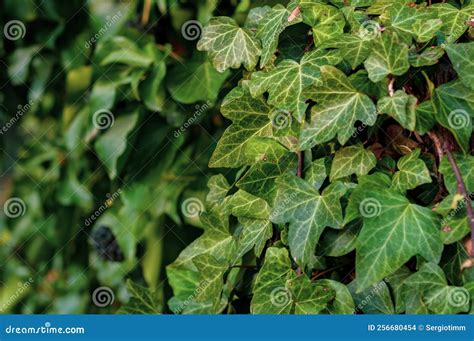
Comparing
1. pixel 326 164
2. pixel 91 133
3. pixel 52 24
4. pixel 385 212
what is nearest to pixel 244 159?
pixel 326 164

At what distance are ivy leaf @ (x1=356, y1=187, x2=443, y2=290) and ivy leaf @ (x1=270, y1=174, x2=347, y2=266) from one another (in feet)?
0.18

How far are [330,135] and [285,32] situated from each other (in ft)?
0.72

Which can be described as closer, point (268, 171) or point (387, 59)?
point (387, 59)

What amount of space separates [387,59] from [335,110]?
0.11m

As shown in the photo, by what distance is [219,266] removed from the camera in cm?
133

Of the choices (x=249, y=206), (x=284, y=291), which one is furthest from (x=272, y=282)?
(x=249, y=206)

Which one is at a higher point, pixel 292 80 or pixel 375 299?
pixel 292 80

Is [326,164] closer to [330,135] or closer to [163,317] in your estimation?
[330,135]

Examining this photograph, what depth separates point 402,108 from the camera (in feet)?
3.66

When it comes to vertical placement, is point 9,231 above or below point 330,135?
below

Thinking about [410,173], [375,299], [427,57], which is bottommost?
[375,299]

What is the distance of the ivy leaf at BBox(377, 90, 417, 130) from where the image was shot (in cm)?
111

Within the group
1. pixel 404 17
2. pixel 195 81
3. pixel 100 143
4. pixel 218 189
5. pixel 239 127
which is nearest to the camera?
pixel 404 17

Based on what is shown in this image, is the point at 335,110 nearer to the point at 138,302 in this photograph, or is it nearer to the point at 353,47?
the point at 353,47
